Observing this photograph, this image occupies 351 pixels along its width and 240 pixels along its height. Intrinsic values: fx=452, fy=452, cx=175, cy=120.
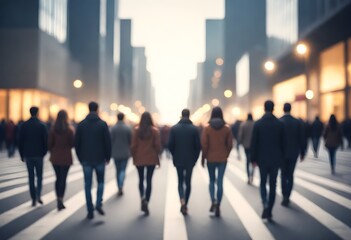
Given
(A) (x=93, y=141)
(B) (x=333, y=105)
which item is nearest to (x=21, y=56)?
(B) (x=333, y=105)

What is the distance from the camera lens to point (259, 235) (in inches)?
251

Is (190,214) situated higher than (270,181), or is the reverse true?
(270,181)

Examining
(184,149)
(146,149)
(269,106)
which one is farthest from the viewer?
(146,149)

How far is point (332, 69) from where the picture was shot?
3747cm

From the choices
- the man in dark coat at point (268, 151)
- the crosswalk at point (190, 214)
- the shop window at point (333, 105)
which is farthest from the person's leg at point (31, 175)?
the shop window at point (333, 105)

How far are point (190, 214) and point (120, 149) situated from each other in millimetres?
3049

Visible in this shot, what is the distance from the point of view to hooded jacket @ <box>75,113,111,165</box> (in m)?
7.82

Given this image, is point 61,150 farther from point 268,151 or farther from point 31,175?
point 268,151

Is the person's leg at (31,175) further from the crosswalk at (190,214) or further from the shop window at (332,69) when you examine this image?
the shop window at (332,69)

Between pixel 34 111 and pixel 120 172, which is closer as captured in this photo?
pixel 34 111

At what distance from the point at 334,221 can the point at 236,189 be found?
4.16 metres

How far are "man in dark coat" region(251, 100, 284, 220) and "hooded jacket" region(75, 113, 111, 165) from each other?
101 inches

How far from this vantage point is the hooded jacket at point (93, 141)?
782 cm

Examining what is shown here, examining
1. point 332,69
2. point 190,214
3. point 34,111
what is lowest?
point 190,214
